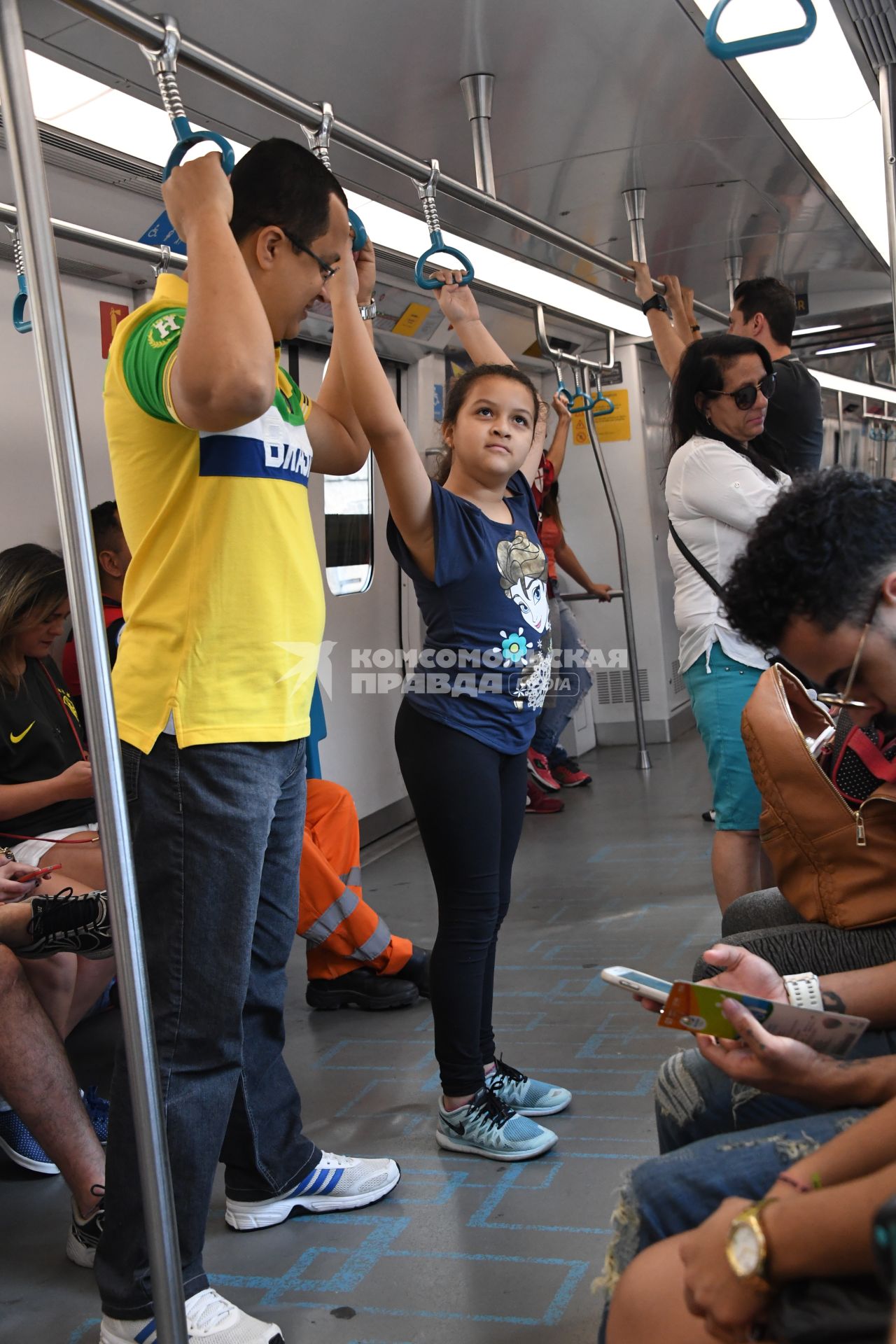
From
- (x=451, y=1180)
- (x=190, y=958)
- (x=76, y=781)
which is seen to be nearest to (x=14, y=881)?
(x=76, y=781)

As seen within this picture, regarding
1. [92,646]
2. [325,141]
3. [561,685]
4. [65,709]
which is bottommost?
[561,685]

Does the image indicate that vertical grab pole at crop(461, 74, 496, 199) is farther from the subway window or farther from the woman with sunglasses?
the subway window

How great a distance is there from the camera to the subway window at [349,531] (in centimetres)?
534

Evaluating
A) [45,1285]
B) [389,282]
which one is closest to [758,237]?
[389,282]

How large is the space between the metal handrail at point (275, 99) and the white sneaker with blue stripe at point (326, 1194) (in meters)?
1.90

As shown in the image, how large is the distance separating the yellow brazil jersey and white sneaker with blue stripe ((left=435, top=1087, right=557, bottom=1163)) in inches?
41.9

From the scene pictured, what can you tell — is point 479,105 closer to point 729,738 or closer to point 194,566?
point 729,738

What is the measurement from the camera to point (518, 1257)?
6.77ft

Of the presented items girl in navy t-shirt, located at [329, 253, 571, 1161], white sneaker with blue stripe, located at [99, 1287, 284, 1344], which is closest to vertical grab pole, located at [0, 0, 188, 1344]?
white sneaker with blue stripe, located at [99, 1287, 284, 1344]

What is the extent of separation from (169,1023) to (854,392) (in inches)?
343

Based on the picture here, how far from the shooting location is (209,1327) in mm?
1796

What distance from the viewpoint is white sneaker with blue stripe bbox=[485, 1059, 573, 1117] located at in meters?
2.59

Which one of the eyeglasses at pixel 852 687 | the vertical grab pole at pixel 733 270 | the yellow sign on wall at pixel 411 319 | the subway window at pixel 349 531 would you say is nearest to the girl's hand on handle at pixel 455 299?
the eyeglasses at pixel 852 687

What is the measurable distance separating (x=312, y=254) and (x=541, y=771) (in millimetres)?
4666
